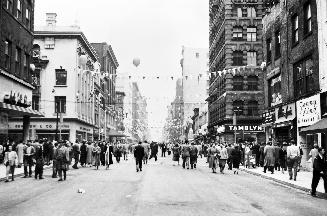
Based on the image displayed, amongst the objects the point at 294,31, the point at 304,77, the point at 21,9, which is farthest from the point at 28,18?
the point at 304,77

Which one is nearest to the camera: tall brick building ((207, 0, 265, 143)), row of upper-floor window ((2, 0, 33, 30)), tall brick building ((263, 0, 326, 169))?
tall brick building ((263, 0, 326, 169))

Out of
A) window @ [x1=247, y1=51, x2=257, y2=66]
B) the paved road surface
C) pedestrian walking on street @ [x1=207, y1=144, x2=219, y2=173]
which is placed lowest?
the paved road surface

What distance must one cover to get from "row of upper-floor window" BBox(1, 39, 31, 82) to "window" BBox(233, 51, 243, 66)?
29.8 m

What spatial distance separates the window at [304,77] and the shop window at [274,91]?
374 cm

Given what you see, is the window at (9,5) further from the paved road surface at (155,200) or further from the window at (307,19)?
the window at (307,19)

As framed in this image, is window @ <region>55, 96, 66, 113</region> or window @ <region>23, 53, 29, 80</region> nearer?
window @ <region>23, 53, 29, 80</region>

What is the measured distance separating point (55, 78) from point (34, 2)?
61.4 ft

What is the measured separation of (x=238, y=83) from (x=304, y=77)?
30.6 meters

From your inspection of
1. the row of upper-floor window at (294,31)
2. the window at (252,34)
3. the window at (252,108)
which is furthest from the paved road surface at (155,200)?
the window at (252,34)

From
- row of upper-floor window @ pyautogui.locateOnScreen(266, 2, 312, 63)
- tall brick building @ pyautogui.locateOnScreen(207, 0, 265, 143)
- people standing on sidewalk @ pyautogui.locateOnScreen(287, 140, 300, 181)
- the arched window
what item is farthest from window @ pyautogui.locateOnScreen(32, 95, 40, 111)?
people standing on sidewalk @ pyautogui.locateOnScreen(287, 140, 300, 181)

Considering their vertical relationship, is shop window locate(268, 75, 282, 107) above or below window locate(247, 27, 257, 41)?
below

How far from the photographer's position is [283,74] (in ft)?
104

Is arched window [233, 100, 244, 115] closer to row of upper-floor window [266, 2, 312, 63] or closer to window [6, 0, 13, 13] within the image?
row of upper-floor window [266, 2, 312, 63]

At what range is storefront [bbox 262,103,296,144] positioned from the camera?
29.5 m
